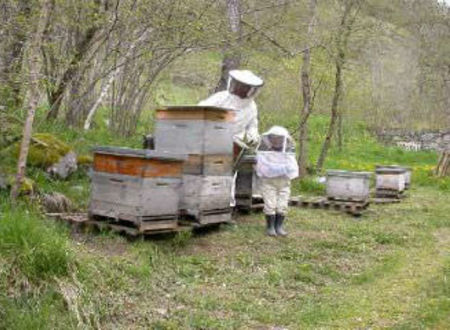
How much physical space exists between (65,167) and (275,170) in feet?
8.97

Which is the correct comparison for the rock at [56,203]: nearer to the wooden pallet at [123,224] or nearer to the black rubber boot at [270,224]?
the wooden pallet at [123,224]

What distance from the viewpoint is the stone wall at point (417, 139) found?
28578 millimetres

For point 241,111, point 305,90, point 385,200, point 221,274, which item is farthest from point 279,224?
point 305,90

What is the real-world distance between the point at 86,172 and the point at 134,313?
13.9ft

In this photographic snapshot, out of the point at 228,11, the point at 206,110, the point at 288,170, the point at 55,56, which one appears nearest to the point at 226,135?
the point at 206,110

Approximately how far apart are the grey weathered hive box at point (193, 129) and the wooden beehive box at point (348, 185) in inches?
167

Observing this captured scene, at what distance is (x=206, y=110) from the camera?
25.1 ft

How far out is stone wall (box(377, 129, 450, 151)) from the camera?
2858 centimetres

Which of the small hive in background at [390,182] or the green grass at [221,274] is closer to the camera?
the green grass at [221,274]

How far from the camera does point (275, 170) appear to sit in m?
8.73

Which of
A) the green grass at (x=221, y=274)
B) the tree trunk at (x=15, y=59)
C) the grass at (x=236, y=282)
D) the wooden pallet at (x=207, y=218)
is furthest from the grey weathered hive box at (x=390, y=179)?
the tree trunk at (x=15, y=59)

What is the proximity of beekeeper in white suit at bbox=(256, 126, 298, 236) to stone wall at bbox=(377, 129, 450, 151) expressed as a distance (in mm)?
20372

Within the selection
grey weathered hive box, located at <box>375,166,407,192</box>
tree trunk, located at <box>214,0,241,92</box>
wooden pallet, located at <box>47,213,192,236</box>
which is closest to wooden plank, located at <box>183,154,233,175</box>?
wooden pallet, located at <box>47,213,192,236</box>

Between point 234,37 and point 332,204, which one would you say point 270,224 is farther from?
point 234,37
